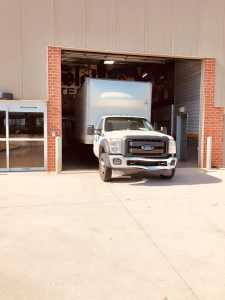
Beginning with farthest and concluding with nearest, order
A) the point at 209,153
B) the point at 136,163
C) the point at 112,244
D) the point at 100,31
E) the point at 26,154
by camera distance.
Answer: the point at 209,153, the point at 100,31, the point at 26,154, the point at 136,163, the point at 112,244

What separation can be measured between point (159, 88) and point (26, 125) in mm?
11198

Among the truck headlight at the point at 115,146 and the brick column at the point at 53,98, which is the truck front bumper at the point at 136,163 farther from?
the brick column at the point at 53,98

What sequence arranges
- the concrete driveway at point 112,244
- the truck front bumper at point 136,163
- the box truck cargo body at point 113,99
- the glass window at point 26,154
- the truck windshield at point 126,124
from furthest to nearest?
the box truck cargo body at point 113,99 < the glass window at point 26,154 < the truck windshield at point 126,124 < the truck front bumper at point 136,163 < the concrete driveway at point 112,244

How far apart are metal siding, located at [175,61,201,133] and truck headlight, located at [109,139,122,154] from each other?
258 inches

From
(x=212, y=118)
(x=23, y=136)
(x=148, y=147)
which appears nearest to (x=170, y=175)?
(x=148, y=147)

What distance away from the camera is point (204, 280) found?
3.52 m

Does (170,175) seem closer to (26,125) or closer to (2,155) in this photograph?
(26,125)

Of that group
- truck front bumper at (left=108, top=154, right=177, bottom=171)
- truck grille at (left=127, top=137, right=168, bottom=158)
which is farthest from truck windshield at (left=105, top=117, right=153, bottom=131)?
truck front bumper at (left=108, top=154, right=177, bottom=171)

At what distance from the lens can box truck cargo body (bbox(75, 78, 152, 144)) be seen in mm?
11922

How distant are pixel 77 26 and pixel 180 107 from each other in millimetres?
7397

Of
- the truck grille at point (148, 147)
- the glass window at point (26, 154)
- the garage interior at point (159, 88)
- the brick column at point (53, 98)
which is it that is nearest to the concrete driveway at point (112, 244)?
the truck grille at point (148, 147)

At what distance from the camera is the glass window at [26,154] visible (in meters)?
11.4

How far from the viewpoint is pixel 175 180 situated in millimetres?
10141

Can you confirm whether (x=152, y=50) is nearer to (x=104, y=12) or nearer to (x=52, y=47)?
(x=104, y=12)
